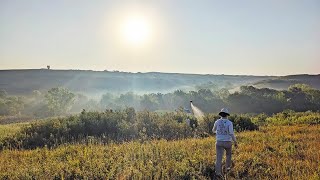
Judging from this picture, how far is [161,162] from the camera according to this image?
13273 mm

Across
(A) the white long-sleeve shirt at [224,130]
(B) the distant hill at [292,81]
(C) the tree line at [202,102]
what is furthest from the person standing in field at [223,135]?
(B) the distant hill at [292,81]

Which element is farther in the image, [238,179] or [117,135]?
[117,135]

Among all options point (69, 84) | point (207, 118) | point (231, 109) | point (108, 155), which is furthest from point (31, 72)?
point (108, 155)

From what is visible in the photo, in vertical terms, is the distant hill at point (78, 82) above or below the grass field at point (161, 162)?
below

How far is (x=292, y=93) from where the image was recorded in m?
73.2

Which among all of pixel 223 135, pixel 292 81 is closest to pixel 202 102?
pixel 223 135

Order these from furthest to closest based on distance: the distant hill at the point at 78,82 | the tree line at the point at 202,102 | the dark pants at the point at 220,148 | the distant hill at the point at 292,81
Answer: the distant hill at the point at 292,81, the distant hill at the point at 78,82, the tree line at the point at 202,102, the dark pants at the point at 220,148

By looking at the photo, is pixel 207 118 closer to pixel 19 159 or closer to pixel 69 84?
pixel 19 159

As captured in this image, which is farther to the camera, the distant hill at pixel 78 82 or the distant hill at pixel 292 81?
Result: the distant hill at pixel 292 81

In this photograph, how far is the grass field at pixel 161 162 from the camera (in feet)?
38.9

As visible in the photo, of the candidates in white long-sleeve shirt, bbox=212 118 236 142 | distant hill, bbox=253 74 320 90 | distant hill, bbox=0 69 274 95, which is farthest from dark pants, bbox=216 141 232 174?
distant hill, bbox=253 74 320 90

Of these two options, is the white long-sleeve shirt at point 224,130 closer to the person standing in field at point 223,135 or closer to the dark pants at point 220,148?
the person standing in field at point 223,135

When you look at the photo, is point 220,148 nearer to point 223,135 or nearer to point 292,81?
point 223,135

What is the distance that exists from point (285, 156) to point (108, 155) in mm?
6670
